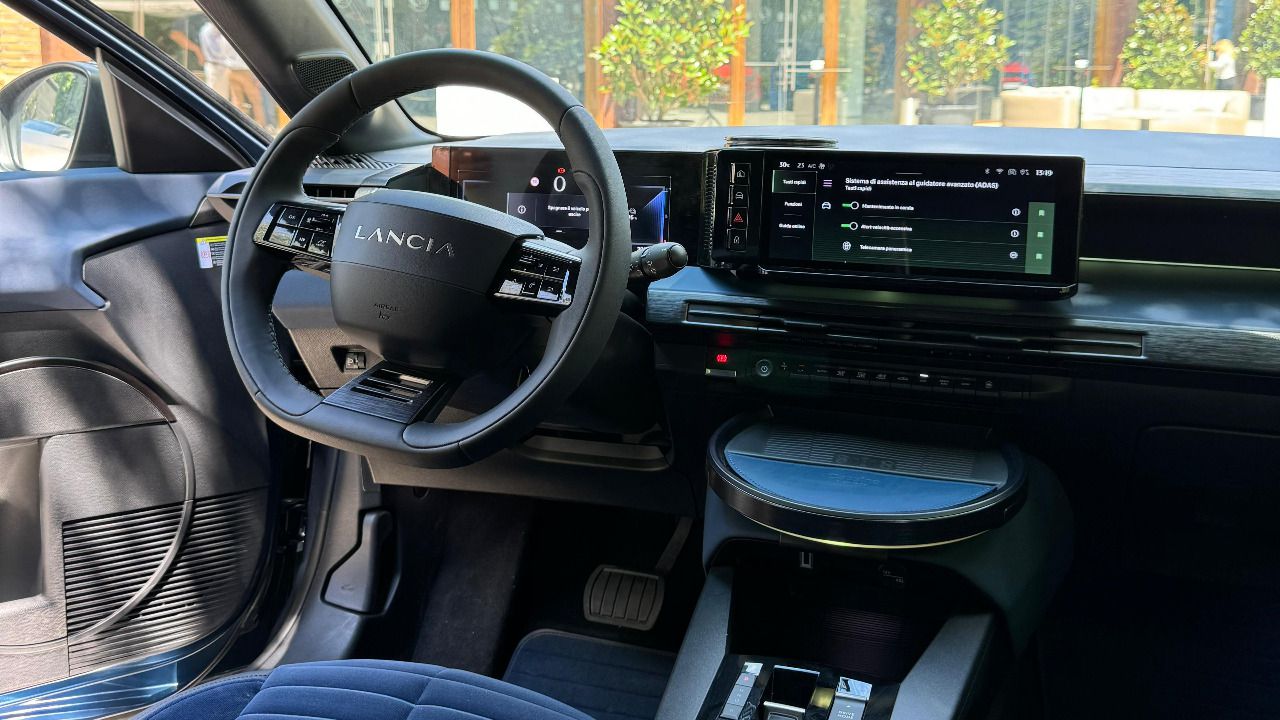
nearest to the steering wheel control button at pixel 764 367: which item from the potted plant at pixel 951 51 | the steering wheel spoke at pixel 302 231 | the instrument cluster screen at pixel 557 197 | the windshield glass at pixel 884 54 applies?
the instrument cluster screen at pixel 557 197

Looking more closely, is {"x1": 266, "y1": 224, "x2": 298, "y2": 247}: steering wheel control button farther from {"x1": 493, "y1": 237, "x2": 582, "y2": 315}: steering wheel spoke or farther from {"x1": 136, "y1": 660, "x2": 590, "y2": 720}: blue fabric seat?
{"x1": 136, "y1": 660, "x2": 590, "y2": 720}: blue fabric seat

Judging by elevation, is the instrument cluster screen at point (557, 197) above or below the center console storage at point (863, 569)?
above

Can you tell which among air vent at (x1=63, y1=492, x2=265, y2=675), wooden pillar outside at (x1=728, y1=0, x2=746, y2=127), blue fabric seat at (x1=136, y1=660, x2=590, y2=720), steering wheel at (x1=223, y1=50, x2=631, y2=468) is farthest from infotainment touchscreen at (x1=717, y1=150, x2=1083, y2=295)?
wooden pillar outside at (x1=728, y1=0, x2=746, y2=127)

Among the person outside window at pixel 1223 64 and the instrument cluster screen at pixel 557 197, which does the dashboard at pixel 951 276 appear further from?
the person outside window at pixel 1223 64

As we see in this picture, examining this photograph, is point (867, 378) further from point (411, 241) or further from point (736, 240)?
point (411, 241)

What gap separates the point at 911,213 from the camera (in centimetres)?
147

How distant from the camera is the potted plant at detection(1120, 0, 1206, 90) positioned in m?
3.16

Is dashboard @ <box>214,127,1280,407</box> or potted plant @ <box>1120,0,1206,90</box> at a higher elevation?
potted plant @ <box>1120,0,1206,90</box>

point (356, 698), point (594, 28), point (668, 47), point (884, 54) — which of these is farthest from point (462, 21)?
point (356, 698)

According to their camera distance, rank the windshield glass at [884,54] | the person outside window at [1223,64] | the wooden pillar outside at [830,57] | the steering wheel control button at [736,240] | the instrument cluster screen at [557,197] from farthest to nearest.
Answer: the wooden pillar outside at [830,57]
the person outside window at [1223,64]
the windshield glass at [884,54]
the instrument cluster screen at [557,197]
the steering wheel control button at [736,240]

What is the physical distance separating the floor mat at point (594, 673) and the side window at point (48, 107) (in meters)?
1.28

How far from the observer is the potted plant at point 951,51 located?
10.6ft

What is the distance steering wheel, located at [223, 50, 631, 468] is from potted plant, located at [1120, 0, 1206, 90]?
2448 millimetres

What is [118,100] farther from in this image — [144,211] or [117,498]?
[117,498]
